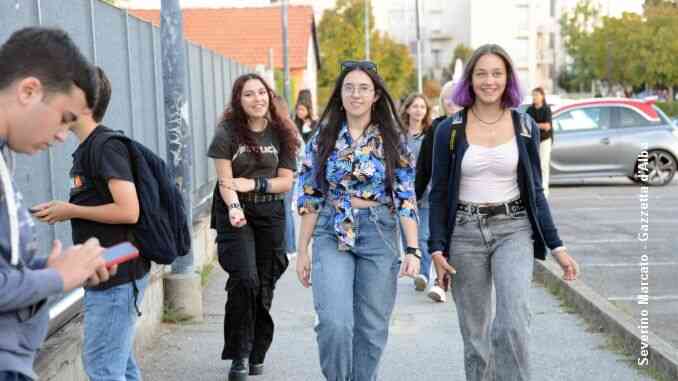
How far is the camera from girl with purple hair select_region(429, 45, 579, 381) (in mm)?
4848

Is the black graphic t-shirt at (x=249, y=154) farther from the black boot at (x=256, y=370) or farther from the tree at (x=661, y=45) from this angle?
the tree at (x=661, y=45)

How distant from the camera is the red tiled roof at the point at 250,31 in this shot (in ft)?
157

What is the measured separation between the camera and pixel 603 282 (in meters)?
8.83

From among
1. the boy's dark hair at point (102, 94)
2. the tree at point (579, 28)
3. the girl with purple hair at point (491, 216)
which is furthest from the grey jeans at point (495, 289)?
the tree at point (579, 28)

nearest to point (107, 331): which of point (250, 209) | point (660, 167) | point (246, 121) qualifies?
point (250, 209)

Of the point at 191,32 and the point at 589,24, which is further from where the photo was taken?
the point at 589,24

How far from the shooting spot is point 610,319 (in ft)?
22.8

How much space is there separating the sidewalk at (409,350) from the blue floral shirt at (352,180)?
159 cm

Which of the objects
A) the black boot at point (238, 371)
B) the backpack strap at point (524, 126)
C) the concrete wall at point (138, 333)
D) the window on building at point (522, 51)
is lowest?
the black boot at point (238, 371)

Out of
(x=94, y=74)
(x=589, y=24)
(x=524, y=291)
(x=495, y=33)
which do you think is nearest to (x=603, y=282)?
(x=524, y=291)

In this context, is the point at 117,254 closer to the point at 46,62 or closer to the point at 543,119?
the point at 46,62

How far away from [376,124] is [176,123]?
2.71 metres

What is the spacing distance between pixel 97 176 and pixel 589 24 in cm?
7707

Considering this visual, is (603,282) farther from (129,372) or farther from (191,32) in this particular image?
(191,32)
